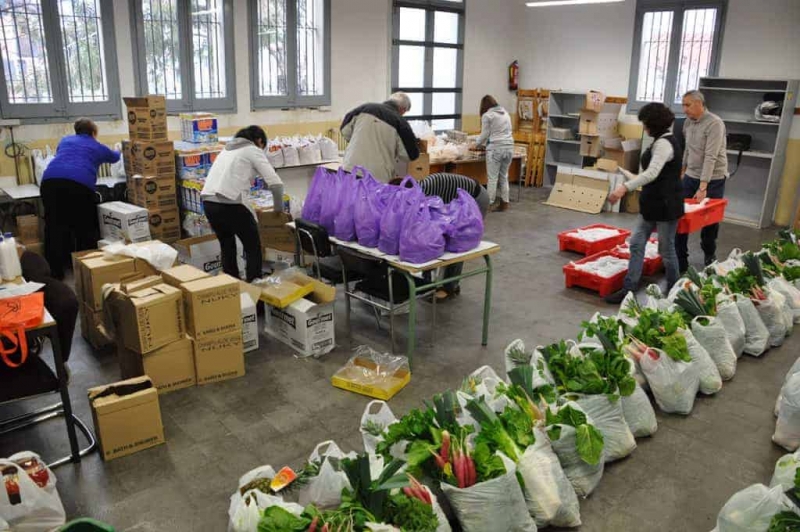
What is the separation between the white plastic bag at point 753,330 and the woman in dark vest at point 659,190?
2.94 ft

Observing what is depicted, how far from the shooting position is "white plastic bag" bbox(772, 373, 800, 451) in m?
3.03

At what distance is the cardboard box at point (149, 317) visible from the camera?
10.9ft

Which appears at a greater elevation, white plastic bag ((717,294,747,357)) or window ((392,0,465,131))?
window ((392,0,465,131))

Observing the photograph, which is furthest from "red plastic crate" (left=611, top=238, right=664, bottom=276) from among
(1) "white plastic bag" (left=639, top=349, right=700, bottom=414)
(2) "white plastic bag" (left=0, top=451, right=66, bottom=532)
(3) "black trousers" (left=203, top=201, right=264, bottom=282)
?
(2) "white plastic bag" (left=0, top=451, right=66, bottom=532)

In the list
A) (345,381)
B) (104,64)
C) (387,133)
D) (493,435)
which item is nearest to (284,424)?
(345,381)

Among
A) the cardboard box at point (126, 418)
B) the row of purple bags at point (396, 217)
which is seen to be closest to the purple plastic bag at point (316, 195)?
the row of purple bags at point (396, 217)

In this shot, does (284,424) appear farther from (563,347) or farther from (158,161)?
(158,161)

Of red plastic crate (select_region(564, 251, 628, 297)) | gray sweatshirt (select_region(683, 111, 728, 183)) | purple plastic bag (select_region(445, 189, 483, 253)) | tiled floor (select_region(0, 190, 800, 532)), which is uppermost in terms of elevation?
gray sweatshirt (select_region(683, 111, 728, 183))

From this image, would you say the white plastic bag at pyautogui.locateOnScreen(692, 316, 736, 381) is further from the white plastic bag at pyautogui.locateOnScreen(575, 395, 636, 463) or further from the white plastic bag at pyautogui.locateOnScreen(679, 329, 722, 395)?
the white plastic bag at pyautogui.locateOnScreen(575, 395, 636, 463)

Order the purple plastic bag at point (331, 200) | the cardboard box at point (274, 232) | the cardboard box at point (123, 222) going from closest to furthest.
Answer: the purple plastic bag at point (331, 200) → the cardboard box at point (123, 222) → the cardboard box at point (274, 232)

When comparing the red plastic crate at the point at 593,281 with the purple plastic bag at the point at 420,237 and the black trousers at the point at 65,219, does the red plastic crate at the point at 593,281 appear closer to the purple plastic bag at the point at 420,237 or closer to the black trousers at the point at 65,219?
the purple plastic bag at the point at 420,237

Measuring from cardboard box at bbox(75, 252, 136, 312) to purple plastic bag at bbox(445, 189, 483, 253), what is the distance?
196 centimetres

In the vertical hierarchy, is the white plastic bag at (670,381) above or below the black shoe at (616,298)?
above

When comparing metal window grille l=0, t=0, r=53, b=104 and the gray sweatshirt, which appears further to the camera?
metal window grille l=0, t=0, r=53, b=104
